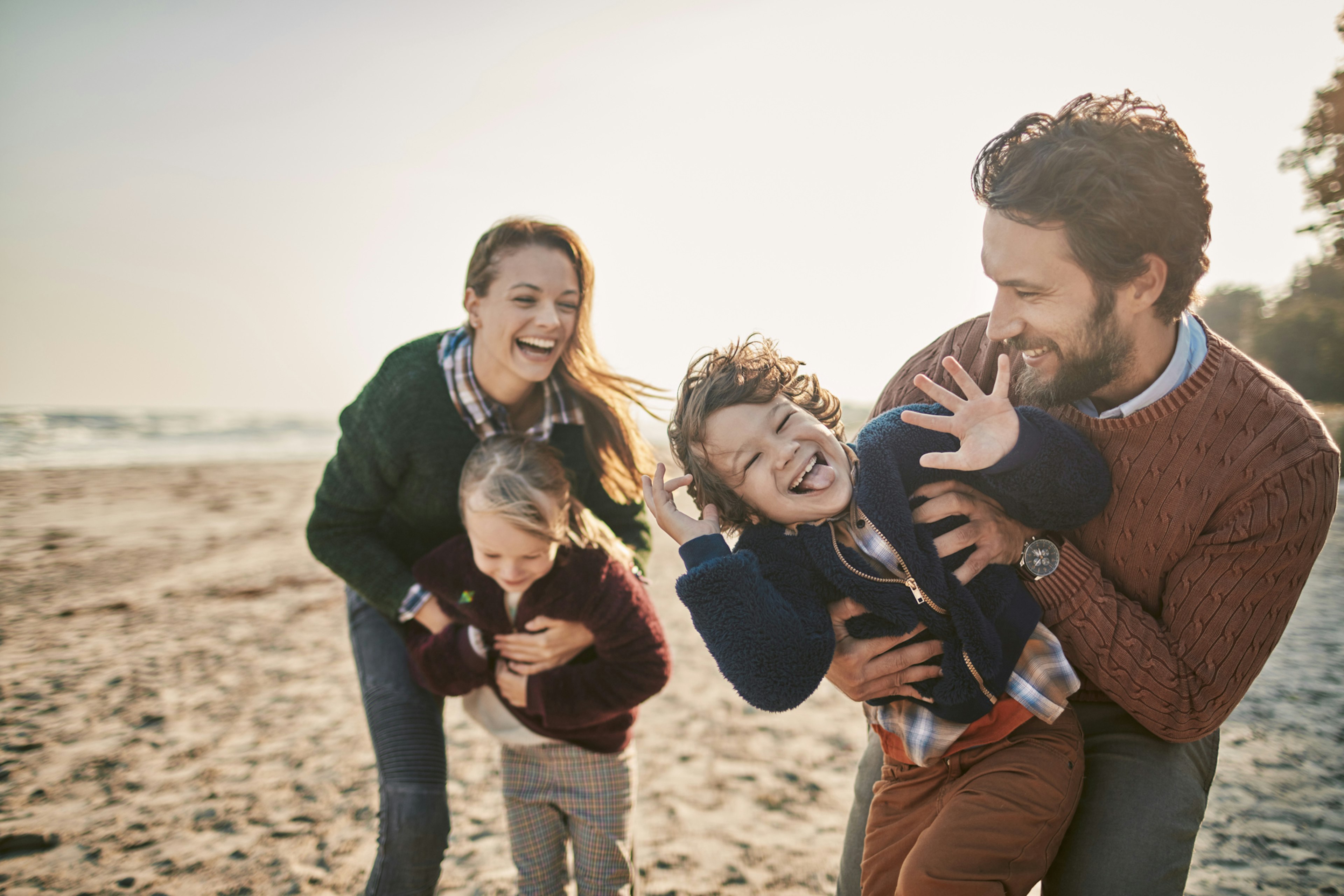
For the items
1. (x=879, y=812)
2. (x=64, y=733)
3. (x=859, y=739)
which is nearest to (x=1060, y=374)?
(x=879, y=812)

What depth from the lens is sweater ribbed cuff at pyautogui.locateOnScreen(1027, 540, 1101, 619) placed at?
206 cm

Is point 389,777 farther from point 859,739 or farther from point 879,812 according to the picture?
point 859,739

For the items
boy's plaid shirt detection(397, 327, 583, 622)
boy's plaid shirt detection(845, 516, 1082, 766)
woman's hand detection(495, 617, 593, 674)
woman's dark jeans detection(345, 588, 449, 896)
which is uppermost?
boy's plaid shirt detection(397, 327, 583, 622)

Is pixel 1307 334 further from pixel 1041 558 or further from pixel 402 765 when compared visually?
pixel 402 765

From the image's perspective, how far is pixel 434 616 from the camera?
2.85 meters

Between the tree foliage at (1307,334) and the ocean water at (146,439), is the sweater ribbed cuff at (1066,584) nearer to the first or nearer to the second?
the ocean water at (146,439)

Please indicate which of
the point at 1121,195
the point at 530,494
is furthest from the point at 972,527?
the point at 530,494

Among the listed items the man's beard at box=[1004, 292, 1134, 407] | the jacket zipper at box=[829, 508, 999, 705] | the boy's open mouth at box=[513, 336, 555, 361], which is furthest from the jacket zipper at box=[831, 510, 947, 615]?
the boy's open mouth at box=[513, 336, 555, 361]

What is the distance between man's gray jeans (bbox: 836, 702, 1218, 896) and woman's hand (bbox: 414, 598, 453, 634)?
6.72ft

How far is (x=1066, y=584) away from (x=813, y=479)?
2.31 feet

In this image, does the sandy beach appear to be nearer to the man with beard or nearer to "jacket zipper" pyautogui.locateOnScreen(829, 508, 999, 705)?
the man with beard

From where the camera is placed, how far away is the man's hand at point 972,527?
204 centimetres

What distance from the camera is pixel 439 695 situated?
9.48 feet

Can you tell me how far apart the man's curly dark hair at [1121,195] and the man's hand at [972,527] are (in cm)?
69
